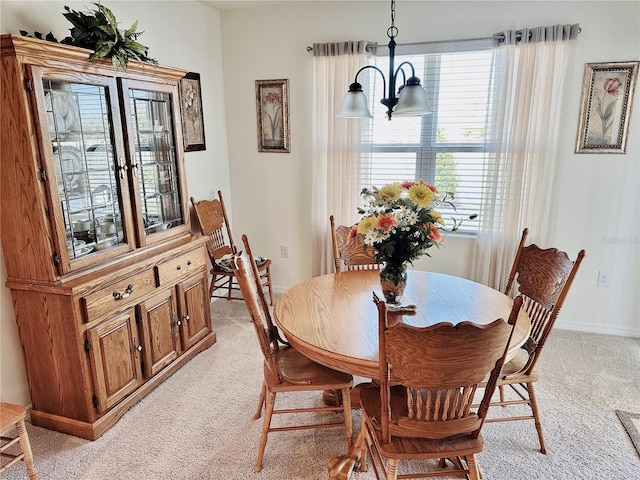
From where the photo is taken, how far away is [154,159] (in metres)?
2.70

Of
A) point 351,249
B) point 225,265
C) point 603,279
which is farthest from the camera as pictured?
point 225,265

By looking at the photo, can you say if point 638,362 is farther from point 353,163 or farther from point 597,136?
point 353,163

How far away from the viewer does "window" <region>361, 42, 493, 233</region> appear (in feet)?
10.9

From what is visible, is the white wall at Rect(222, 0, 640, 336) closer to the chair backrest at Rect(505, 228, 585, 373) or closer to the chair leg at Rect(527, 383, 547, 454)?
the chair backrest at Rect(505, 228, 585, 373)

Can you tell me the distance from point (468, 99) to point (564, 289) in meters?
1.96

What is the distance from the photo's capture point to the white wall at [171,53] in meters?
2.18

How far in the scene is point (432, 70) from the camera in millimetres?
3385

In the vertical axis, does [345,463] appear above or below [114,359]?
below

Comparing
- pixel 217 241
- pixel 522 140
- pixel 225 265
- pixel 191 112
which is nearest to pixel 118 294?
pixel 225 265

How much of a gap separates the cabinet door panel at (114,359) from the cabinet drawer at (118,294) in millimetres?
74

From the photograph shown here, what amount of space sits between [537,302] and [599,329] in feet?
5.50

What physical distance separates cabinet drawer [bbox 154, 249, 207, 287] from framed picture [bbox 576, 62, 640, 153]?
2930 mm

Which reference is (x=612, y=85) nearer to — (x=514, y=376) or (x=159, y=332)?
(x=514, y=376)

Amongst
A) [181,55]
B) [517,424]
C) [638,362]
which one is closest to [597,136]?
[638,362]
